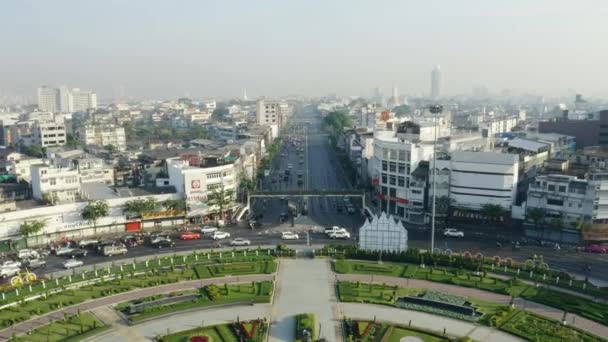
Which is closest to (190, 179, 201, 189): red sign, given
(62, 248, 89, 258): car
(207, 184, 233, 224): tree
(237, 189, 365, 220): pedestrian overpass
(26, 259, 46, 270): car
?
(207, 184, 233, 224): tree

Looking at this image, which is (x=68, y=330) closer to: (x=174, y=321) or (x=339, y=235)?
(x=174, y=321)

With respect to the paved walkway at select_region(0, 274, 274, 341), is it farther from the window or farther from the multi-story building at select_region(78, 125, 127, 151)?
the multi-story building at select_region(78, 125, 127, 151)

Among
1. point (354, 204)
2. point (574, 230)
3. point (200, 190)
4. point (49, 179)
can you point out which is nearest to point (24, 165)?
point (49, 179)

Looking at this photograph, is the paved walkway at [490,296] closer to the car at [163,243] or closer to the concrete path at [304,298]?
the concrete path at [304,298]

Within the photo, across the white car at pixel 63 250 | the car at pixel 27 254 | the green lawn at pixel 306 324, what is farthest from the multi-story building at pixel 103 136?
the green lawn at pixel 306 324

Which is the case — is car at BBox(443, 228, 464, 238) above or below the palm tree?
below
